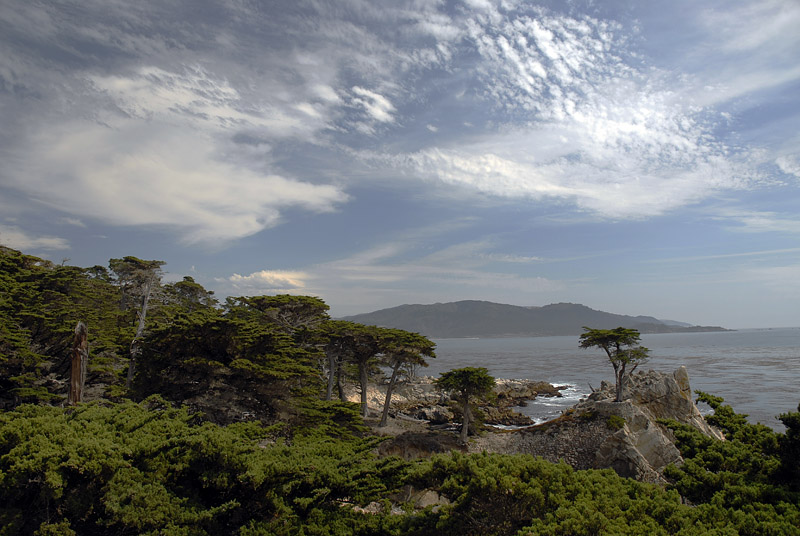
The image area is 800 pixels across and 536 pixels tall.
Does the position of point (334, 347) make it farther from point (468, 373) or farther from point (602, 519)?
point (602, 519)

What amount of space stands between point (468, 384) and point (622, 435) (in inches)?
308

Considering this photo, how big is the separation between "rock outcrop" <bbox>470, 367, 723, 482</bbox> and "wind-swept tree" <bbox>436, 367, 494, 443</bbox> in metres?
1.86

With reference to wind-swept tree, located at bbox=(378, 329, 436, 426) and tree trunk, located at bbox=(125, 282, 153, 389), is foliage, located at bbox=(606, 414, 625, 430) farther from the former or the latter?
tree trunk, located at bbox=(125, 282, 153, 389)

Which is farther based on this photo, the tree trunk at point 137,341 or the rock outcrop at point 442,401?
the rock outcrop at point 442,401

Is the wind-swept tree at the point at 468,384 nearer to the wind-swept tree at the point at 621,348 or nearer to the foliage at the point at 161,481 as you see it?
the wind-swept tree at the point at 621,348

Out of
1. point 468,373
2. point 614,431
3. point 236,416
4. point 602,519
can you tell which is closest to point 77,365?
point 236,416

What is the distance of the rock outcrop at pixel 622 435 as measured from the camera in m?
19.8

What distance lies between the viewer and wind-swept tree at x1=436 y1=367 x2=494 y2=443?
77.8 ft

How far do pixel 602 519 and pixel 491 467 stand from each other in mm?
1814

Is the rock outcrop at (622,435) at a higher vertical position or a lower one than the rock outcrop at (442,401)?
higher

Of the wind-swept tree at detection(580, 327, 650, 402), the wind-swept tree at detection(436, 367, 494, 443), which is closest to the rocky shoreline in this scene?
the wind-swept tree at detection(580, 327, 650, 402)

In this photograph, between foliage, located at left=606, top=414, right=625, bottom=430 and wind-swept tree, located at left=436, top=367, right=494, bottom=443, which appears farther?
wind-swept tree, located at left=436, top=367, right=494, bottom=443

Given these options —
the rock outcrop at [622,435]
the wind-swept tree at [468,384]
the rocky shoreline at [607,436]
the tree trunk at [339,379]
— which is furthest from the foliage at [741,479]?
the tree trunk at [339,379]

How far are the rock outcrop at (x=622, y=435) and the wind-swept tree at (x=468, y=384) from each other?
186cm
